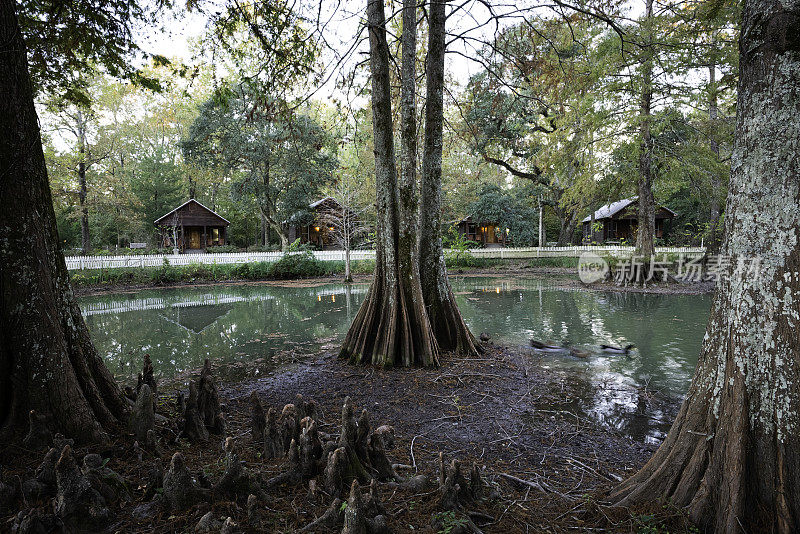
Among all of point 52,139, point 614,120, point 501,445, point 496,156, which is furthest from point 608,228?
point 52,139

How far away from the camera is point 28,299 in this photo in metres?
2.97

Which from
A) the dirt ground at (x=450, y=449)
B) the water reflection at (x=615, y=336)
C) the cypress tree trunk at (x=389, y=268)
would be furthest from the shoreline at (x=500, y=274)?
the dirt ground at (x=450, y=449)

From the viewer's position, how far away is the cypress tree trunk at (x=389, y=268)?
6.14 m

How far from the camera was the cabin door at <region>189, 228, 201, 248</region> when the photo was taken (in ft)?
123

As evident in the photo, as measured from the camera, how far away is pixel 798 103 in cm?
207

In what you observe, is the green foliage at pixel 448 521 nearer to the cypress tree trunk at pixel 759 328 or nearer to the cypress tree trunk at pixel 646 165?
the cypress tree trunk at pixel 759 328

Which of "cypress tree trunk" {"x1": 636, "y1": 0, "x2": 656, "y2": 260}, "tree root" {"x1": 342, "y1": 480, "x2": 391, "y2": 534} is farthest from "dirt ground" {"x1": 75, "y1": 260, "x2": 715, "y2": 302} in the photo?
"tree root" {"x1": 342, "y1": 480, "x2": 391, "y2": 534}

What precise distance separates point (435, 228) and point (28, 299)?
5428 millimetres

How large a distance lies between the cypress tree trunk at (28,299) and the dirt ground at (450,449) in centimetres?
31

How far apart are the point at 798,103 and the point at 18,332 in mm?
5155

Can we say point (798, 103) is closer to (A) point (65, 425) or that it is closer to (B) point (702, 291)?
(A) point (65, 425)

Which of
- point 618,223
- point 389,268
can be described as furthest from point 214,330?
point 618,223

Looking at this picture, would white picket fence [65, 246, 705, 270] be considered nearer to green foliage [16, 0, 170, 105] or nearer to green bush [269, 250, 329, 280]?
Result: green bush [269, 250, 329, 280]

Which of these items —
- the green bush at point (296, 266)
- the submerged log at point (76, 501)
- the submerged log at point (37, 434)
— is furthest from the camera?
the green bush at point (296, 266)
